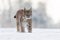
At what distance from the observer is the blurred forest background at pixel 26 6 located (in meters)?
1.06

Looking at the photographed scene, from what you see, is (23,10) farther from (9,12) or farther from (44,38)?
(44,38)

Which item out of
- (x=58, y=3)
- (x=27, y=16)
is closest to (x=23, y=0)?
(x=27, y=16)

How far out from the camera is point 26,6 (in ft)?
3.47

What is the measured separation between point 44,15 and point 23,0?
0.77ft

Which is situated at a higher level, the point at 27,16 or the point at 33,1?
the point at 33,1

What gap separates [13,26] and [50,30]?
33 centimetres

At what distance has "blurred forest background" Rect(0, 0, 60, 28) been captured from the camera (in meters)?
1.06

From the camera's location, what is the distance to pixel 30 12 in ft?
3.31

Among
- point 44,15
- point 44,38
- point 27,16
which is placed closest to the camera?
point 44,38

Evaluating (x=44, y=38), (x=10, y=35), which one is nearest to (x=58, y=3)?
(x=44, y=38)

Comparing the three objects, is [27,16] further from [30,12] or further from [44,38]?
[44,38]

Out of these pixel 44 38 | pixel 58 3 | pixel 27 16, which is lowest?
pixel 44 38

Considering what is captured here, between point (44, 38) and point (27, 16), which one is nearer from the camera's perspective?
point (44, 38)

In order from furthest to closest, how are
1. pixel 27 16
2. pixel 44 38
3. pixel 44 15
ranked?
1. pixel 44 15
2. pixel 27 16
3. pixel 44 38
